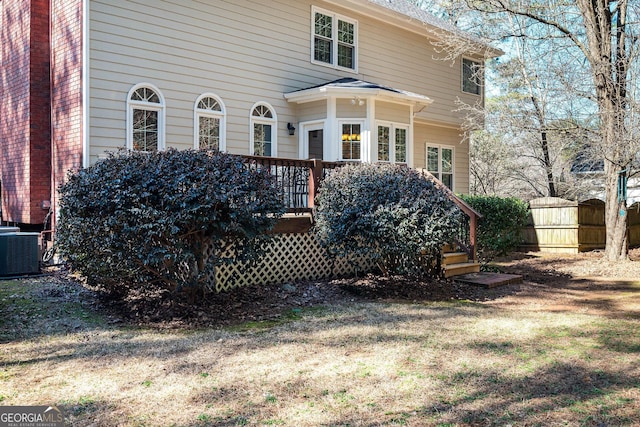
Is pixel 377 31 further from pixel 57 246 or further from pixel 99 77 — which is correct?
pixel 57 246

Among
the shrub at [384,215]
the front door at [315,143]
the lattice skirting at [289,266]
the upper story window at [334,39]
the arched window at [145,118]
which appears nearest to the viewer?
the shrub at [384,215]

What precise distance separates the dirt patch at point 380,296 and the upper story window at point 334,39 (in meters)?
6.99

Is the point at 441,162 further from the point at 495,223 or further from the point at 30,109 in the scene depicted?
the point at 30,109

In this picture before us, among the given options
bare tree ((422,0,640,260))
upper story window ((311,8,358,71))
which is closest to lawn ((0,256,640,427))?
bare tree ((422,0,640,260))

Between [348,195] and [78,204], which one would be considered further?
[348,195]

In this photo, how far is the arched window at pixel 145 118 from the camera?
991 cm

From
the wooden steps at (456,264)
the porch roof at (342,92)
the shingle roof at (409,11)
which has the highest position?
the shingle roof at (409,11)

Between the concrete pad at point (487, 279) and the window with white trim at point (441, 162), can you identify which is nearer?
the concrete pad at point (487, 279)

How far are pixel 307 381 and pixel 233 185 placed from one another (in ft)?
9.09

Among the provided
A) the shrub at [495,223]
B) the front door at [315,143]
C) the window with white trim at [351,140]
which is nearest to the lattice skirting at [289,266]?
the window with white trim at [351,140]

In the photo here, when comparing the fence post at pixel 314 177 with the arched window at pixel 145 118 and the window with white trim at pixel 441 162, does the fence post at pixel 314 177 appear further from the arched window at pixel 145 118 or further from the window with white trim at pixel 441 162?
the window with white trim at pixel 441 162

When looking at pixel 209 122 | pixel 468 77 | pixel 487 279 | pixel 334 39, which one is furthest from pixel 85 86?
pixel 468 77

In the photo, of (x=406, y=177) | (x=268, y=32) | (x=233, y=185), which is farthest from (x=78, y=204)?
(x=268, y=32)

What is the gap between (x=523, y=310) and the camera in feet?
23.2
